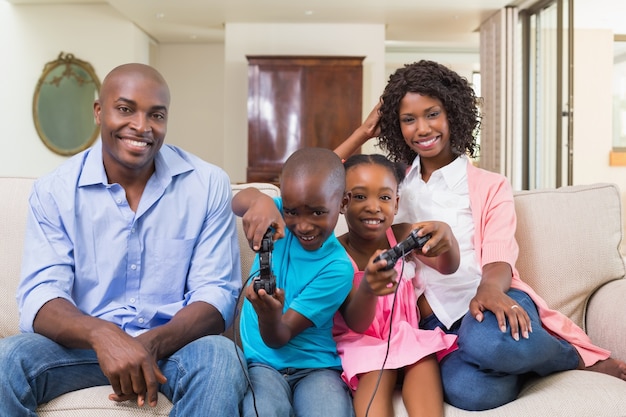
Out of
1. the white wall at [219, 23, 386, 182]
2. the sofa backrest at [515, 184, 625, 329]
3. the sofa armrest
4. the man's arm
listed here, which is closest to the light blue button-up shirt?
the man's arm

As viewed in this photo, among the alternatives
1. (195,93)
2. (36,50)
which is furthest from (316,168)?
(195,93)

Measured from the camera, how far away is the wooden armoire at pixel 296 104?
7.82m

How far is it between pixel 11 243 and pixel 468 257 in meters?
1.23

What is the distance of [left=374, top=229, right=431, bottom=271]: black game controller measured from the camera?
48.6 inches

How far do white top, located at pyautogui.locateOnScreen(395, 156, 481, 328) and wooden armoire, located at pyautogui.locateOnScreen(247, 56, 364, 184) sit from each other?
6.08 m

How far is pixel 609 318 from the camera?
166 centimetres

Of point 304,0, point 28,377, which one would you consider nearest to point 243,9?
point 304,0

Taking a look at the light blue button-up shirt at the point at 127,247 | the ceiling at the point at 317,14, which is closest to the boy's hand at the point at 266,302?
the light blue button-up shirt at the point at 127,247

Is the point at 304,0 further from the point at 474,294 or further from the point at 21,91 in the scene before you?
the point at 474,294

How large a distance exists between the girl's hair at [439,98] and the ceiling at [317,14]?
572cm

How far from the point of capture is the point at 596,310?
1732mm

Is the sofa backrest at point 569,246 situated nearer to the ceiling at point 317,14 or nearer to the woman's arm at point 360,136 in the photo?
the woman's arm at point 360,136

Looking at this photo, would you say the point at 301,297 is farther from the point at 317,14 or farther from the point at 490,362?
the point at 317,14

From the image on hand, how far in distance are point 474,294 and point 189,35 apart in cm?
872
